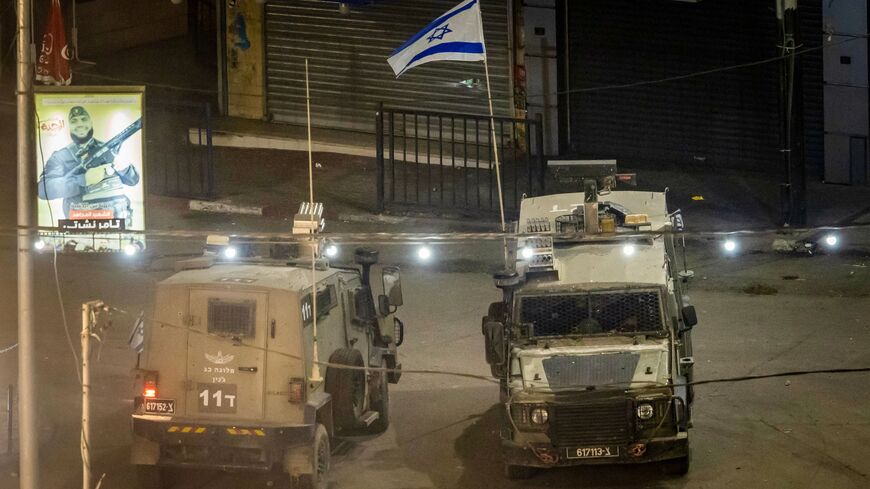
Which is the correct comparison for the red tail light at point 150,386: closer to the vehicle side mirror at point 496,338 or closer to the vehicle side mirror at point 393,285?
the vehicle side mirror at point 393,285

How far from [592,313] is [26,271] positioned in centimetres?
532

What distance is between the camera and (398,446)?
41.1 feet

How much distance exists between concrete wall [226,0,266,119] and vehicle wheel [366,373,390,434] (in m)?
12.7

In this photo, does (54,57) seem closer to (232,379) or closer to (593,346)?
(232,379)

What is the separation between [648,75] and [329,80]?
6778 millimetres

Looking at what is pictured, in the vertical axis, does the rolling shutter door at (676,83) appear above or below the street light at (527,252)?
above

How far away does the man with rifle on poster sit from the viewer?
1506 cm

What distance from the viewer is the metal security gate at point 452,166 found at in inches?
814

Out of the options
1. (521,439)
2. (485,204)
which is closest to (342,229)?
(485,204)

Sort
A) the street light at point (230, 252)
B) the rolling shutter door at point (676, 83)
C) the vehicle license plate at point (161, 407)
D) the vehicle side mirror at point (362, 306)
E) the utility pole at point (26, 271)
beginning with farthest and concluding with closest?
the rolling shutter door at point (676, 83) → the vehicle side mirror at point (362, 306) → the street light at point (230, 252) → the vehicle license plate at point (161, 407) → the utility pole at point (26, 271)

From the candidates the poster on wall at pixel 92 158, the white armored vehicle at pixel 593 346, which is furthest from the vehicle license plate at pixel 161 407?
the poster on wall at pixel 92 158

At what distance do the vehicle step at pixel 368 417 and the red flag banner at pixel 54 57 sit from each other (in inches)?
268

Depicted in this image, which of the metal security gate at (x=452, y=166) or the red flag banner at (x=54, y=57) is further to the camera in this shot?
the metal security gate at (x=452, y=166)

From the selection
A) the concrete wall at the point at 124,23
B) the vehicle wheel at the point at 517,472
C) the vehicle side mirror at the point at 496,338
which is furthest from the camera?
the concrete wall at the point at 124,23
